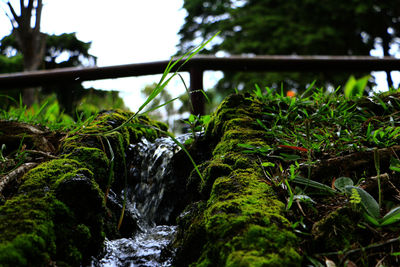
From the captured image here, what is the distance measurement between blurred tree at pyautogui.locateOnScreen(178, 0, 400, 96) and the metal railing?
893 cm

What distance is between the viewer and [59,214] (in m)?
1.22

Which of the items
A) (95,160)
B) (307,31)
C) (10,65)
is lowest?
(95,160)

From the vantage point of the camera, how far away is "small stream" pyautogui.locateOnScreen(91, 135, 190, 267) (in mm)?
1354

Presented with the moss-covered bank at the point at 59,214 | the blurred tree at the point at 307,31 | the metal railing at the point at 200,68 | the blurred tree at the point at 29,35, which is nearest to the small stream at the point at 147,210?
the moss-covered bank at the point at 59,214

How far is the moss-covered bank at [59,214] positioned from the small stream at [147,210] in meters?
0.11

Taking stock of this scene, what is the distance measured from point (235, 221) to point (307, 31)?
14.4 m

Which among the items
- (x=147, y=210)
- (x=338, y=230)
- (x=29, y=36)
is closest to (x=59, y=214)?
(x=147, y=210)

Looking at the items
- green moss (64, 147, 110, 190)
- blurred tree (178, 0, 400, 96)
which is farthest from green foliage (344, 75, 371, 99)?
blurred tree (178, 0, 400, 96)

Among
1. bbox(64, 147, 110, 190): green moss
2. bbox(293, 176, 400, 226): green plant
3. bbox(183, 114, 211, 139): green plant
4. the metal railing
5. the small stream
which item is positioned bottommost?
the small stream

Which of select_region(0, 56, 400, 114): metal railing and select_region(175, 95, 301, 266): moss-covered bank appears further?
select_region(0, 56, 400, 114): metal railing

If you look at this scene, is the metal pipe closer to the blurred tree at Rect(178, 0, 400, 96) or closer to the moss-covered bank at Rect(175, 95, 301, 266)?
the moss-covered bank at Rect(175, 95, 301, 266)

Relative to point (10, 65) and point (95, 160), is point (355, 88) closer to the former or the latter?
point (95, 160)

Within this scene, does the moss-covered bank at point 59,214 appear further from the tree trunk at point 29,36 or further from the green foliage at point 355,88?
the tree trunk at point 29,36

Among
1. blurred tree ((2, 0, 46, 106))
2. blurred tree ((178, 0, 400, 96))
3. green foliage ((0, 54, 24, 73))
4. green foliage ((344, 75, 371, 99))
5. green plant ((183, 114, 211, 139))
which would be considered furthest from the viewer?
blurred tree ((178, 0, 400, 96))
